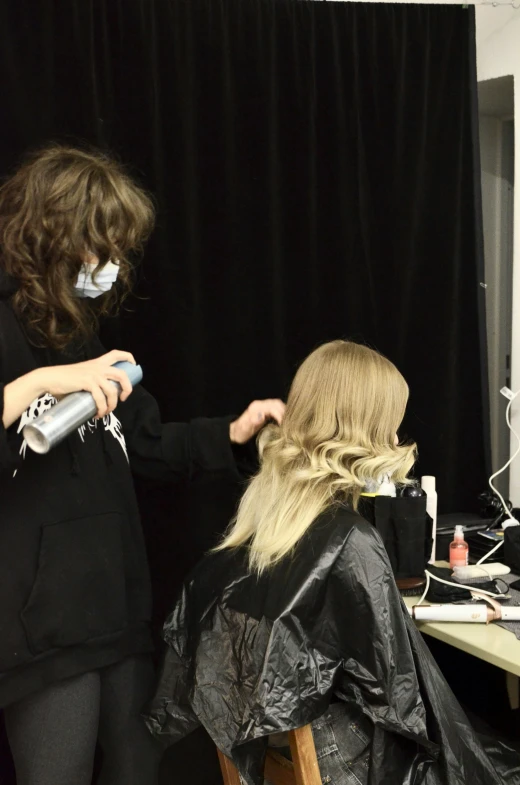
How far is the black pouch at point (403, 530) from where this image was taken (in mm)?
1786

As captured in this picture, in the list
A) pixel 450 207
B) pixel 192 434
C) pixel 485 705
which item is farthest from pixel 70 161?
pixel 485 705

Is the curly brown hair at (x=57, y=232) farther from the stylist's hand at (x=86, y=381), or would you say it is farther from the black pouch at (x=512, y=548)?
the black pouch at (x=512, y=548)

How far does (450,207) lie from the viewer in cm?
244

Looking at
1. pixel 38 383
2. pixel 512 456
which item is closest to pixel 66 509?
pixel 38 383

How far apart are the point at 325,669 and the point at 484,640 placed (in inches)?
15.8

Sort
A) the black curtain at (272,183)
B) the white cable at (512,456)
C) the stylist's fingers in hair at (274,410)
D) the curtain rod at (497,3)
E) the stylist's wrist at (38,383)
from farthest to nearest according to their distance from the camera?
1. the curtain rod at (497,3)
2. the white cable at (512,456)
3. the black curtain at (272,183)
4. the stylist's fingers in hair at (274,410)
5. the stylist's wrist at (38,383)

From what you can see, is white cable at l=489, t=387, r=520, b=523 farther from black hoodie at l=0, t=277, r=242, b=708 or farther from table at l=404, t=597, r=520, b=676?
black hoodie at l=0, t=277, r=242, b=708

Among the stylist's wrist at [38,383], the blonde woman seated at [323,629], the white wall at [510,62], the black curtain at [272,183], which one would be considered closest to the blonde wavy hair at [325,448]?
the blonde woman seated at [323,629]

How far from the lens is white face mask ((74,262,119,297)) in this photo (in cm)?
132

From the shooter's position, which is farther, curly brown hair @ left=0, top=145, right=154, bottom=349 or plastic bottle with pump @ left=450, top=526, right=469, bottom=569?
plastic bottle with pump @ left=450, top=526, right=469, bottom=569

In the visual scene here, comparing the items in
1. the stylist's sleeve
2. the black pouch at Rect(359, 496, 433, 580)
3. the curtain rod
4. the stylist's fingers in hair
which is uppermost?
the curtain rod

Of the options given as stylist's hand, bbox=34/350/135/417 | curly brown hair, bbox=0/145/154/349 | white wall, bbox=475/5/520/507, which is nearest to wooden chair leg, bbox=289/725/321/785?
stylist's hand, bbox=34/350/135/417

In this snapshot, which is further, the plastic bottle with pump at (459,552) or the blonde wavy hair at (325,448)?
the plastic bottle with pump at (459,552)

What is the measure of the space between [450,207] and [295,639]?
63.7 inches
